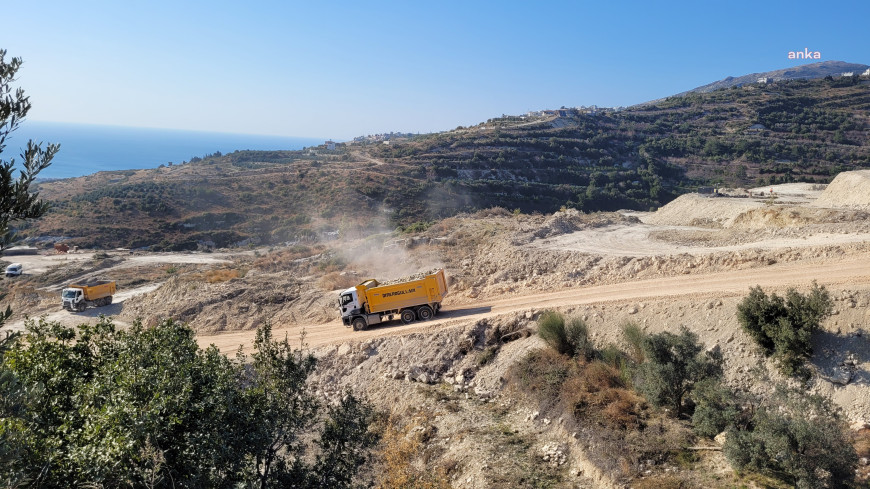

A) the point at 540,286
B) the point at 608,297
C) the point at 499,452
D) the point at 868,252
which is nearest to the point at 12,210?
the point at 499,452

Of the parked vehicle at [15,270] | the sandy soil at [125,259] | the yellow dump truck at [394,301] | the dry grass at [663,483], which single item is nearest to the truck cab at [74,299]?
the sandy soil at [125,259]

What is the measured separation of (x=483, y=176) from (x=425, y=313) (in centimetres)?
5166

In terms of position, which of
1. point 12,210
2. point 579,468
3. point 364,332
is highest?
point 12,210

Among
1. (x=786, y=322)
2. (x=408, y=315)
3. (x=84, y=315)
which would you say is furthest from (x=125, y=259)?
(x=786, y=322)

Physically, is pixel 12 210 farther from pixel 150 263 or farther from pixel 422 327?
pixel 150 263

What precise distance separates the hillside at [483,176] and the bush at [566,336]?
23.2 meters

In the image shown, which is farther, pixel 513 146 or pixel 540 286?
A: pixel 513 146

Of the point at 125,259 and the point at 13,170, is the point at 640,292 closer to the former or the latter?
the point at 13,170

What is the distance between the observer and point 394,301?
21.4m

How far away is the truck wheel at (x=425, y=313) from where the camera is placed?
843 inches

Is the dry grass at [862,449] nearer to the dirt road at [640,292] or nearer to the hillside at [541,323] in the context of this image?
the hillside at [541,323]

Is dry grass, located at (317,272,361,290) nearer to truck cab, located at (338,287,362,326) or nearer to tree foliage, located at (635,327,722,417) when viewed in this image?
truck cab, located at (338,287,362,326)

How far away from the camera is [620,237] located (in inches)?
1131

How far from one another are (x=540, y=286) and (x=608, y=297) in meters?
3.99
